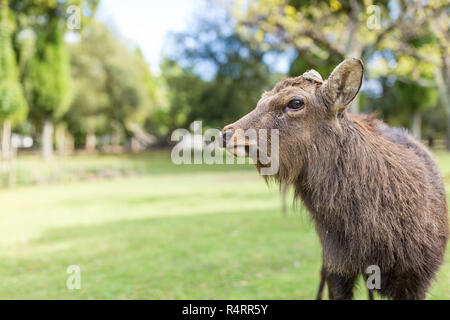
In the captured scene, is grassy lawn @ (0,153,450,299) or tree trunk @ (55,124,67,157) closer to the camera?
grassy lawn @ (0,153,450,299)

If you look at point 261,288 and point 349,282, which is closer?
point 349,282

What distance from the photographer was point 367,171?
11.0 feet

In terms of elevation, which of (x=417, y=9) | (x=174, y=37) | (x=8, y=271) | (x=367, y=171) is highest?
(x=174, y=37)

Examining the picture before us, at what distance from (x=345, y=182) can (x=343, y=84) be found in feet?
2.63

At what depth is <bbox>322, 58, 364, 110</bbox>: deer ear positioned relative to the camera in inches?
120

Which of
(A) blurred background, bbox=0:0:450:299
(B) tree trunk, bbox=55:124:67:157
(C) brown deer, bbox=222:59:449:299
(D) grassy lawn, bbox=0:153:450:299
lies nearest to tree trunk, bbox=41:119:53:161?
(A) blurred background, bbox=0:0:450:299

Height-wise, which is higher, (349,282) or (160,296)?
(349,282)

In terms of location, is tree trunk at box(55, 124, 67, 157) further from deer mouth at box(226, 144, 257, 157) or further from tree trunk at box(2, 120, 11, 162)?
deer mouth at box(226, 144, 257, 157)

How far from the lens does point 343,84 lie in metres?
3.17

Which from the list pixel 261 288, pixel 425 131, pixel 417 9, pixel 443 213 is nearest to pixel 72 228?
pixel 261 288

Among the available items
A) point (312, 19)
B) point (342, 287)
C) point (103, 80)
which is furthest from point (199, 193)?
point (103, 80)
